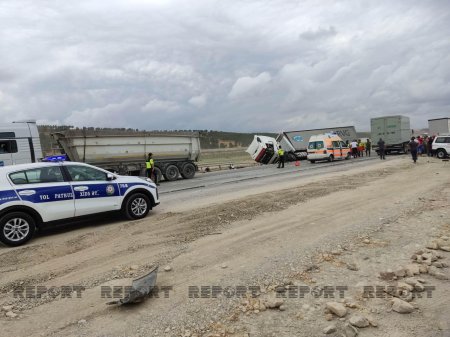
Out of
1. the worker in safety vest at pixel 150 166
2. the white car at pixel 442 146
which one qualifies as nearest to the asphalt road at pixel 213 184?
the worker in safety vest at pixel 150 166

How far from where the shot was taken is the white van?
16.4m

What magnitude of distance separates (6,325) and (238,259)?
2.89m

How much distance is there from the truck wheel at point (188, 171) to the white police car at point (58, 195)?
13.1 m

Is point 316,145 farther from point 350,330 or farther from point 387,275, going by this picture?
point 350,330

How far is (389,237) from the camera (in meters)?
6.45

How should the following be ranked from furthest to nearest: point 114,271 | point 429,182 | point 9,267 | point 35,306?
point 429,182 → point 9,267 → point 114,271 → point 35,306

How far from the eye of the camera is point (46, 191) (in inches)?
303

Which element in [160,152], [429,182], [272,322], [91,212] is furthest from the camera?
[160,152]

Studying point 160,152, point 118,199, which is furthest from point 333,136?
point 118,199

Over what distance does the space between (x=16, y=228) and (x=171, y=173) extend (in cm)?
1472

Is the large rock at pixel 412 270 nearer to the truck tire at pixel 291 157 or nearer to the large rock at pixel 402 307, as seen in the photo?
the large rock at pixel 402 307

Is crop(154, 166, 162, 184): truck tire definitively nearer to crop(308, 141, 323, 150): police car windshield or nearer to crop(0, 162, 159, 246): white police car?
crop(0, 162, 159, 246): white police car

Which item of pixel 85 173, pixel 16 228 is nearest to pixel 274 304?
pixel 16 228

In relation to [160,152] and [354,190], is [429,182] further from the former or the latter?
[160,152]
